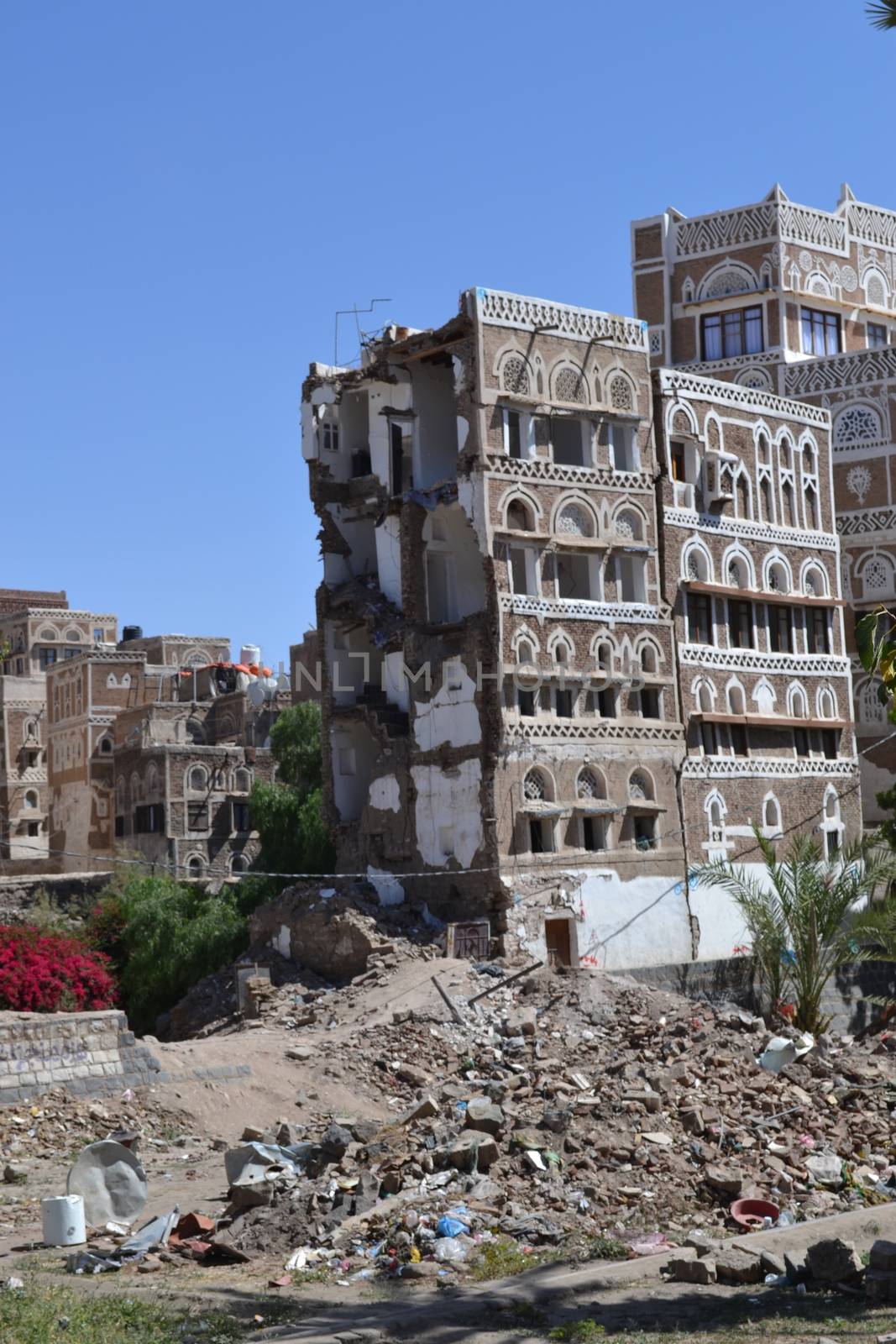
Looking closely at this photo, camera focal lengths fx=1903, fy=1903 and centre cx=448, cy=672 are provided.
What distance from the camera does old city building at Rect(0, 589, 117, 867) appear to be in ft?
235

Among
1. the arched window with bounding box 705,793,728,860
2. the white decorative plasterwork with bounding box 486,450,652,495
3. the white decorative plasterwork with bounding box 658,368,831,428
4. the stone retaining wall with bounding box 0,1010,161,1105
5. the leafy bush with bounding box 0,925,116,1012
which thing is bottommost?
the stone retaining wall with bounding box 0,1010,161,1105

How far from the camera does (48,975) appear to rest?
116 feet

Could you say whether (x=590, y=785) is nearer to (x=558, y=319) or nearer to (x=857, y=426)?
(x=558, y=319)

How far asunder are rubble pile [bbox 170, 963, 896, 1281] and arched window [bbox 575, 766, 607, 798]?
312 inches

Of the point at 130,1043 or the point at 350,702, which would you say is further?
the point at 350,702

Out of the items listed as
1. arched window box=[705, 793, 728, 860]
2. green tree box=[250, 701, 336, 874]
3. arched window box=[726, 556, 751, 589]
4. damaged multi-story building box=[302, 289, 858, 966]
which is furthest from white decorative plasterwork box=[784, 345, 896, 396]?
green tree box=[250, 701, 336, 874]

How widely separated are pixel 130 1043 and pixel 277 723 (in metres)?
25.5

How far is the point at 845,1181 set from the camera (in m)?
21.0

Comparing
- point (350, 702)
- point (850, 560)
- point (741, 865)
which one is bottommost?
point (741, 865)

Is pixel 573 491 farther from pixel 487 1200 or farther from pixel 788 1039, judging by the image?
pixel 487 1200

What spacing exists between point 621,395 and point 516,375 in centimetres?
276

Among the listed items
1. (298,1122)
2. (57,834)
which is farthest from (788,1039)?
(57,834)

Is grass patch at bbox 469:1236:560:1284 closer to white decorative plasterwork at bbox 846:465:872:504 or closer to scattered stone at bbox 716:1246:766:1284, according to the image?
scattered stone at bbox 716:1246:766:1284

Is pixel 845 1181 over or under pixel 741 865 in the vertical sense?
under
